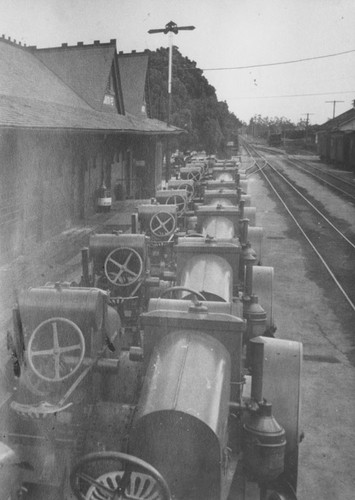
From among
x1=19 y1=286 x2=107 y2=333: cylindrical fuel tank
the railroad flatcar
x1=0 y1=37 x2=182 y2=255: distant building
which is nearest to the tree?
x1=0 y1=37 x2=182 y2=255: distant building

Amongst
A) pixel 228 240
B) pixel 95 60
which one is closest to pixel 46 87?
pixel 95 60

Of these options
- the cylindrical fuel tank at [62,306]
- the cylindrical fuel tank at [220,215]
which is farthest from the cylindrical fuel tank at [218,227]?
the cylindrical fuel tank at [62,306]

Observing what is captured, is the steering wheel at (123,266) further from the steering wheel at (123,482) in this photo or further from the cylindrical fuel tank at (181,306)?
the steering wheel at (123,482)

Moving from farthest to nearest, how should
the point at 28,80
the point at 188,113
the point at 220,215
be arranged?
the point at 188,113 → the point at 28,80 → the point at 220,215

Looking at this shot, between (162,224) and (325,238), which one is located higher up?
(162,224)

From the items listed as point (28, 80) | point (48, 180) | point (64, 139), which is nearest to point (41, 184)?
point (48, 180)

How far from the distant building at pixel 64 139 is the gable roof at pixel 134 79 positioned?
0.19 ft

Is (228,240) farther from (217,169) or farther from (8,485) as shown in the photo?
(217,169)

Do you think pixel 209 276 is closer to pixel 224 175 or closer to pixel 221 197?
pixel 221 197

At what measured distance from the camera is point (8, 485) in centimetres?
338

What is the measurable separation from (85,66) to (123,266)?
17520 millimetres

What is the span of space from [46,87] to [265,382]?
54.2 feet

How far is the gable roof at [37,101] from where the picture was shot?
412 inches

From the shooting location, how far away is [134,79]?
1187 inches
